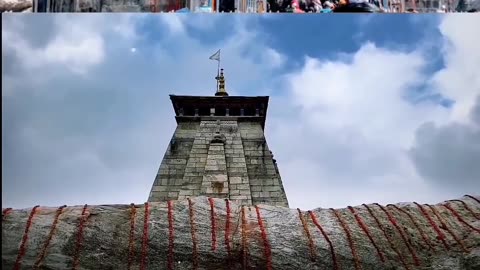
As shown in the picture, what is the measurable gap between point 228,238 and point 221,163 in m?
4.73

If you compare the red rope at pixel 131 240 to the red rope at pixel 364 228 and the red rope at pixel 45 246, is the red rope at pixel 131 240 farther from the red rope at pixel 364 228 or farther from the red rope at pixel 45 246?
the red rope at pixel 364 228

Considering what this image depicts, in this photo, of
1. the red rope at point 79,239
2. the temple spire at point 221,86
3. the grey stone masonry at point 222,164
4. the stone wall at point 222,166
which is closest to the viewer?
the red rope at point 79,239

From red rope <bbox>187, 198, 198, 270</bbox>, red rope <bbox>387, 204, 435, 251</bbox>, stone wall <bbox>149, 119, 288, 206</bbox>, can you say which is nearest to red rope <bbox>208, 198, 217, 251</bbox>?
red rope <bbox>187, 198, 198, 270</bbox>

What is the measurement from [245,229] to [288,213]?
49 cm

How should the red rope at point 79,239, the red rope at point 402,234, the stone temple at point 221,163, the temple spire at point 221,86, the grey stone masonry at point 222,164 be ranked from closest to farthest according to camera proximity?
the red rope at point 79,239, the red rope at point 402,234, the temple spire at point 221,86, the stone temple at point 221,163, the grey stone masonry at point 222,164

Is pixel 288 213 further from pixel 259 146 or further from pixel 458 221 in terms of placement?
pixel 259 146

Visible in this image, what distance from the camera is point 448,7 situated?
6148 millimetres

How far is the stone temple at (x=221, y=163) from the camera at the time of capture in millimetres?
8836

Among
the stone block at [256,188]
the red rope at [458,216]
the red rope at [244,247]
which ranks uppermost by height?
the stone block at [256,188]

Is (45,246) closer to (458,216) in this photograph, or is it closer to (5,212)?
(5,212)

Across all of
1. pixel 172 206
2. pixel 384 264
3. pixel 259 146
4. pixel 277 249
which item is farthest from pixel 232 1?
pixel 259 146

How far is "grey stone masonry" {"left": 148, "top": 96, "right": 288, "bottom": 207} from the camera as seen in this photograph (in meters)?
9.02

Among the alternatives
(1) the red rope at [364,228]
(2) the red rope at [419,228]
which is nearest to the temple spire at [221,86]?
(1) the red rope at [364,228]

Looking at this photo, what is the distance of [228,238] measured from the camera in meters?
5.05
